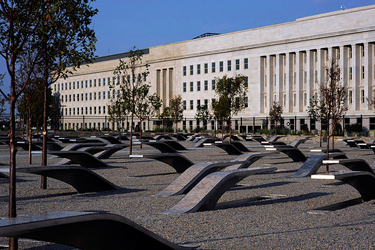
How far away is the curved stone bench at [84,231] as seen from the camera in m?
3.74

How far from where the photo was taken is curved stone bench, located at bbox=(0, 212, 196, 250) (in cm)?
374

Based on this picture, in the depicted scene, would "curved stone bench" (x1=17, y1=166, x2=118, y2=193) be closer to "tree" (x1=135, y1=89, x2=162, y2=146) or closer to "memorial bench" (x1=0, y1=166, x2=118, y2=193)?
"memorial bench" (x1=0, y1=166, x2=118, y2=193)

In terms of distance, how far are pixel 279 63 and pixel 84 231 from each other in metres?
62.6

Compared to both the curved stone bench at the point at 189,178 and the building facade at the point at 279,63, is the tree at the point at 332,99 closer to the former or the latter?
the curved stone bench at the point at 189,178

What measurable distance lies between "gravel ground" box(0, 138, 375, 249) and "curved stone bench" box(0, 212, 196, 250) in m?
1.61

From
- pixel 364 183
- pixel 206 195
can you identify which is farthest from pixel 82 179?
pixel 364 183

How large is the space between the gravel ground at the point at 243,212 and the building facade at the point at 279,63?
38.6m

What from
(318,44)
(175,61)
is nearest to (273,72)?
(318,44)

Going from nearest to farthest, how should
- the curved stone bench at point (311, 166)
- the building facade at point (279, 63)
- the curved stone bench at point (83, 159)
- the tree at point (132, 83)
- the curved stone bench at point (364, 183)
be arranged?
the curved stone bench at point (364, 183) < the curved stone bench at point (311, 166) < the curved stone bench at point (83, 159) < the tree at point (132, 83) < the building facade at point (279, 63)

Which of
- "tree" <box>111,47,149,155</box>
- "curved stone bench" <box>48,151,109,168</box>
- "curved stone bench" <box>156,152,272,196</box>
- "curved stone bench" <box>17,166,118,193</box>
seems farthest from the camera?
"tree" <box>111,47,149,155</box>

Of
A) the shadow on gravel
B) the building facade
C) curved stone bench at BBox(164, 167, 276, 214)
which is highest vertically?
the building facade

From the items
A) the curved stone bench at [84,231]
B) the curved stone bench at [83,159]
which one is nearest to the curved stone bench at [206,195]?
the curved stone bench at [84,231]

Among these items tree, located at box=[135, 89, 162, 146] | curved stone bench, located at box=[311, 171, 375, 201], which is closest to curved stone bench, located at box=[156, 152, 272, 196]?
curved stone bench, located at box=[311, 171, 375, 201]

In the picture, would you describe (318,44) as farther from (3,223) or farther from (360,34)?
(3,223)
